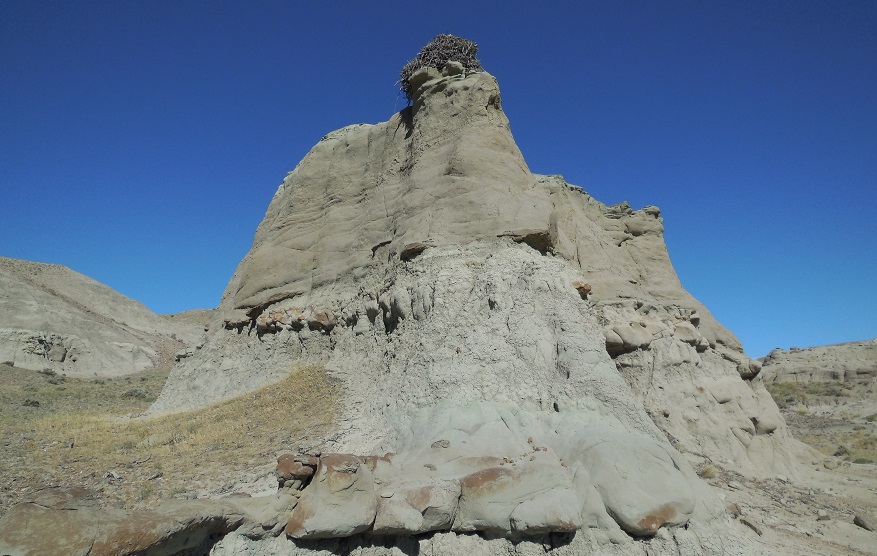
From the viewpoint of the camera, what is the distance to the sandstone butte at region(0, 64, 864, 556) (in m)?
6.48

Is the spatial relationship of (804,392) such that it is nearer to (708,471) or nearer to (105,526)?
(708,471)

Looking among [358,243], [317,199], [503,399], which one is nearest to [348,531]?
[503,399]

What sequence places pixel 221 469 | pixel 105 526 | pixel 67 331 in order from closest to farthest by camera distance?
1. pixel 105 526
2. pixel 221 469
3. pixel 67 331

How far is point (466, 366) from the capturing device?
9.39 m

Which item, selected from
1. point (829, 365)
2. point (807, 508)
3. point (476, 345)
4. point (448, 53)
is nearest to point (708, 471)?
point (807, 508)

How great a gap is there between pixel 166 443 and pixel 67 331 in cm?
3795

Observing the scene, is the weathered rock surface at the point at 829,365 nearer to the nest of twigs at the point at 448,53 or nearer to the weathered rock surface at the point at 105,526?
the nest of twigs at the point at 448,53

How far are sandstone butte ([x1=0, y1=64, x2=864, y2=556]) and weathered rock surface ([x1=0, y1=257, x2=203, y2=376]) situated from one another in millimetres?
28721

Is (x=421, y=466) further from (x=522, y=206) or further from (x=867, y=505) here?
(x=867, y=505)

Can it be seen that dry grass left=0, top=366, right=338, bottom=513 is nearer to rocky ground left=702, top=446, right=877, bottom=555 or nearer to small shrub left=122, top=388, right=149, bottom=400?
small shrub left=122, top=388, right=149, bottom=400

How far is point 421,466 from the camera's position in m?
7.29

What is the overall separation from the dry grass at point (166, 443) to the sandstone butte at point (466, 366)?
2.78 ft

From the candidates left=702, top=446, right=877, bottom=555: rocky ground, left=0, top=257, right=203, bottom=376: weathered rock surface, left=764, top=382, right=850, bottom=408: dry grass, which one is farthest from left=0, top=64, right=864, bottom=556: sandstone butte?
left=0, top=257, right=203, bottom=376: weathered rock surface

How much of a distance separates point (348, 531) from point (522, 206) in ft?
26.6
